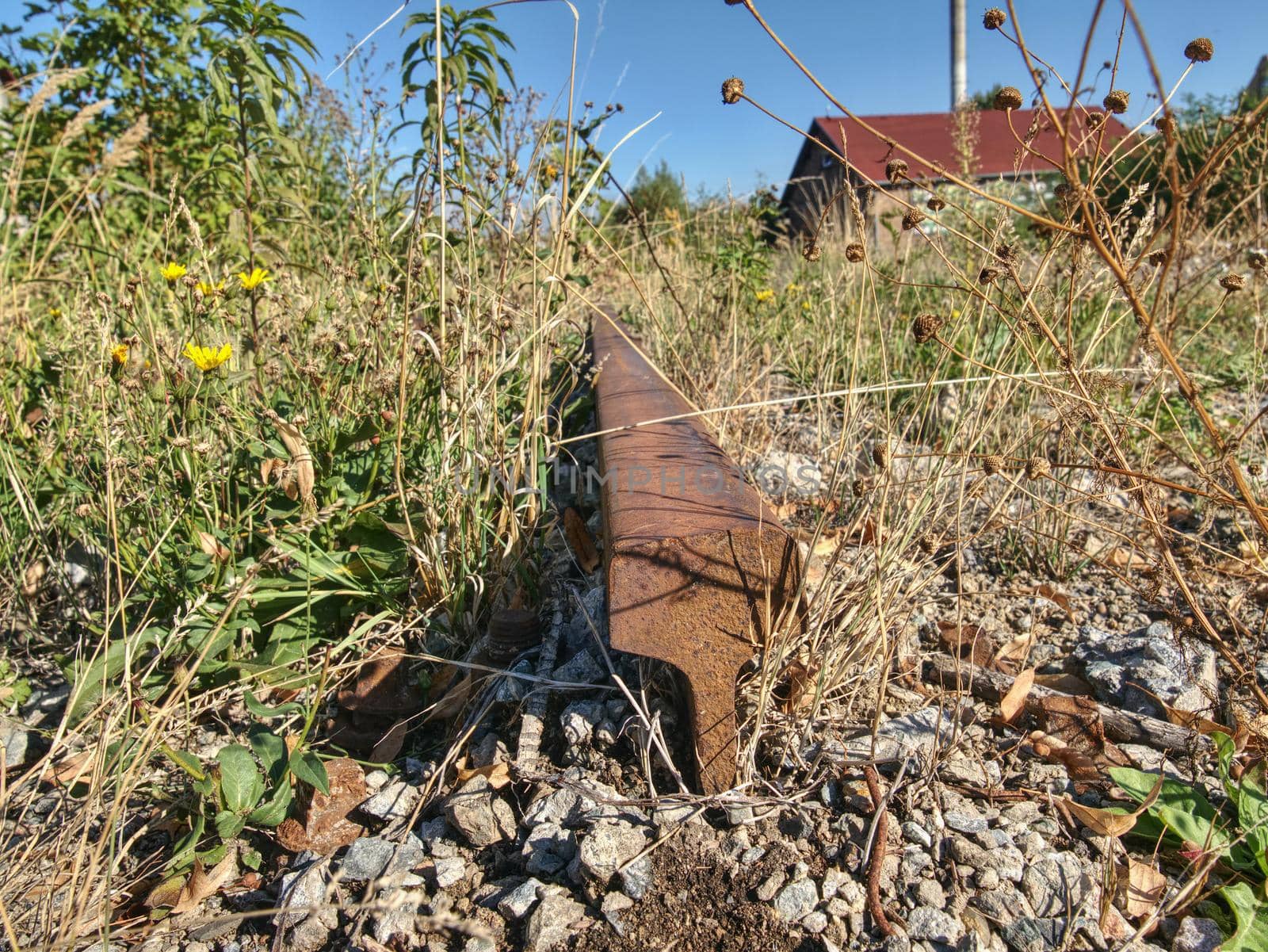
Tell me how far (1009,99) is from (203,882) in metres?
1.85

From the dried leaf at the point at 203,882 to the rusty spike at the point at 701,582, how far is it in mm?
842

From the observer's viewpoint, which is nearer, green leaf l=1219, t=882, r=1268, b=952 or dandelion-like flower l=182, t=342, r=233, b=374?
green leaf l=1219, t=882, r=1268, b=952

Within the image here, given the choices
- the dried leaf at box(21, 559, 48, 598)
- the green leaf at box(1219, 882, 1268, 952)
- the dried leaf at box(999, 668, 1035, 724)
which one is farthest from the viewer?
the dried leaf at box(21, 559, 48, 598)

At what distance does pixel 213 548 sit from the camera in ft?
5.92

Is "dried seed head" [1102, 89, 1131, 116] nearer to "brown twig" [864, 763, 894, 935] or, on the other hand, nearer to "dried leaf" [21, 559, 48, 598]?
"brown twig" [864, 763, 894, 935]

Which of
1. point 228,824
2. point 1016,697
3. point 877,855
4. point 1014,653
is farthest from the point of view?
point 1014,653

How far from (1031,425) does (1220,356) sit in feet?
9.13

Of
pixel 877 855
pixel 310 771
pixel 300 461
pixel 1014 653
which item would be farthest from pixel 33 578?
pixel 1014 653

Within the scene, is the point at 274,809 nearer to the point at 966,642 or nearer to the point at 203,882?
the point at 203,882

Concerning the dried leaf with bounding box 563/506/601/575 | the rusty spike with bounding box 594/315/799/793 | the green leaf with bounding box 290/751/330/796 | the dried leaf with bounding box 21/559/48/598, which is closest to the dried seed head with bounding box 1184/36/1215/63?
the rusty spike with bounding box 594/315/799/793

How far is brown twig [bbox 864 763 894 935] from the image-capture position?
1161 millimetres

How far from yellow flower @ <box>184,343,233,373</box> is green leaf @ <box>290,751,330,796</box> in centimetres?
95

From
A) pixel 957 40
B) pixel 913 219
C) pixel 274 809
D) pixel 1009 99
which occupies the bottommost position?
pixel 274 809

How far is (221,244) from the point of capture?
12.2 ft
